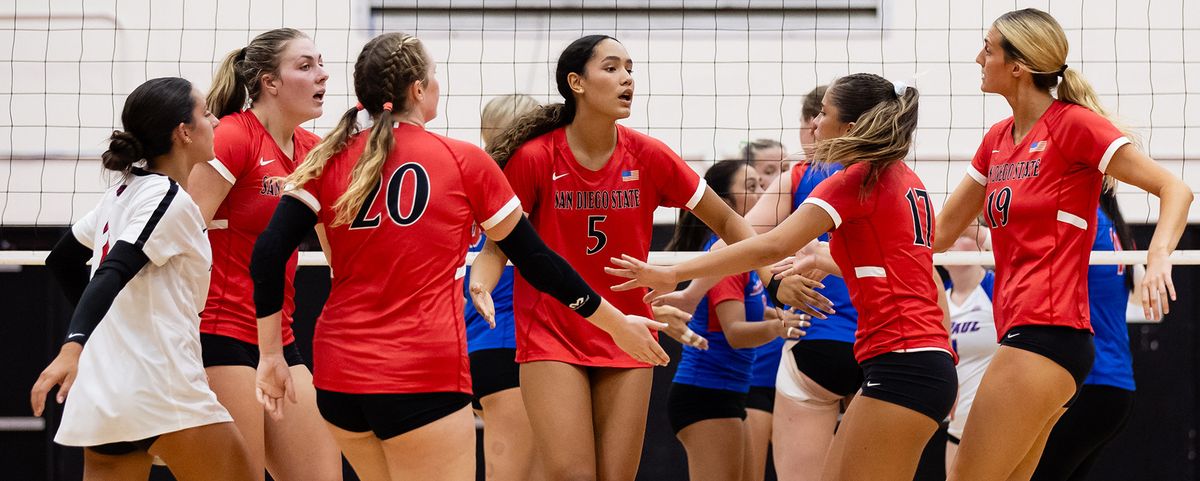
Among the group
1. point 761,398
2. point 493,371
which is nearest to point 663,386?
point 761,398

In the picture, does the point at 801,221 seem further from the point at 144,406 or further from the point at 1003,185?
the point at 144,406

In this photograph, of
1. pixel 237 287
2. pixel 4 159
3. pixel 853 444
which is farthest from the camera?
pixel 4 159

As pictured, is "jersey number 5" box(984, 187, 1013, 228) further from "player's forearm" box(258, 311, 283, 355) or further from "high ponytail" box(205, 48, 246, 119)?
"high ponytail" box(205, 48, 246, 119)

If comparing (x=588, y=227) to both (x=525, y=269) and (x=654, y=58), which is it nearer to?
(x=525, y=269)

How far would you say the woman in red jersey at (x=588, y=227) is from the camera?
4043 mm

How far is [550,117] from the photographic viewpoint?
4.36m

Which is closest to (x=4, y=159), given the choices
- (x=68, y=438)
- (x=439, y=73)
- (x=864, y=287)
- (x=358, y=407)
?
(x=439, y=73)

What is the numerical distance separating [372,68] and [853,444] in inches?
72.2

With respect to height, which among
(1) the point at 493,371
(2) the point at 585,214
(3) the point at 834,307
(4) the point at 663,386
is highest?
(2) the point at 585,214

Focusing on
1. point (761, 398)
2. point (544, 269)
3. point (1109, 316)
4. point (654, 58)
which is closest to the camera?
point (544, 269)

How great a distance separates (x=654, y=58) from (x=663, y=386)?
2.25 metres

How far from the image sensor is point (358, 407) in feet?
10.8

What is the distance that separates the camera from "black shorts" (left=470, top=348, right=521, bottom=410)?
16.4ft

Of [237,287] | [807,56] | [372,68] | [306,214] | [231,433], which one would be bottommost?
[231,433]
